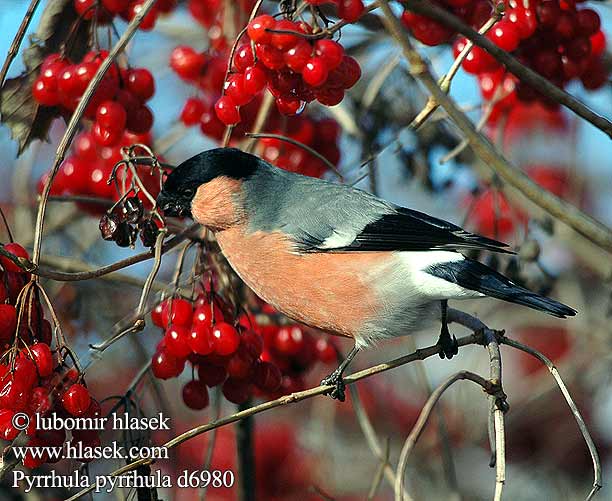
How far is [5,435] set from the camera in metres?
1.77

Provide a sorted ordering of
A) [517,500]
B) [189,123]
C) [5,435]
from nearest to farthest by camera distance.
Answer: [5,435]
[189,123]
[517,500]

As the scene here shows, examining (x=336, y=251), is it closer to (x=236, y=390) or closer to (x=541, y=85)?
(x=236, y=390)

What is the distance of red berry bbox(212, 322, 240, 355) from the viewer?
214 cm

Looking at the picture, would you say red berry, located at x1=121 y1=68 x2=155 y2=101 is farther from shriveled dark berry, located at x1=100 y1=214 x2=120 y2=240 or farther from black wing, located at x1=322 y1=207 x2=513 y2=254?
black wing, located at x1=322 y1=207 x2=513 y2=254

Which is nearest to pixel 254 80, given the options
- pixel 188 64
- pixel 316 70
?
pixel 316 70

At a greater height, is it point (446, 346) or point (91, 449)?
point (446, 346)

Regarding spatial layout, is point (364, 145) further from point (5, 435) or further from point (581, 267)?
point (5, 435)

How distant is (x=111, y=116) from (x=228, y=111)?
0.30m

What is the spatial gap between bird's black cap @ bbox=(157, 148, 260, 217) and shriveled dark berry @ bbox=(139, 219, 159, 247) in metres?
0.33

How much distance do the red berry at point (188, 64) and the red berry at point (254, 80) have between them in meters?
0.81

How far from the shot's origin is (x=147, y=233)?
208 centimetres

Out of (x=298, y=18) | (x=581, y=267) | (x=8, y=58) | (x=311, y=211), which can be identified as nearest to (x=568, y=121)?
(x=581, y=267)

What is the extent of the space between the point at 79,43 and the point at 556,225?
70.3 inches

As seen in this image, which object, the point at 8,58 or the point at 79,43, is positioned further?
the point at 79,43
